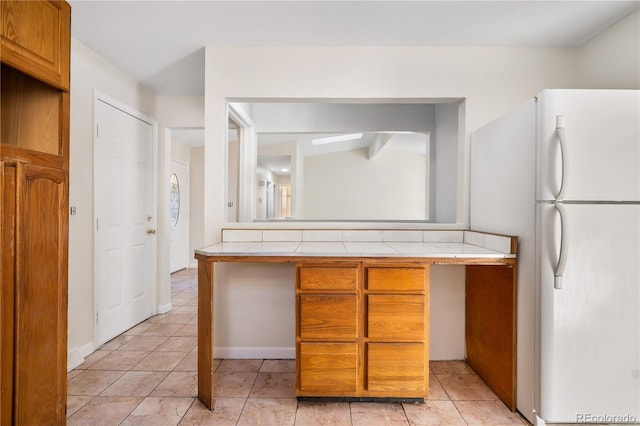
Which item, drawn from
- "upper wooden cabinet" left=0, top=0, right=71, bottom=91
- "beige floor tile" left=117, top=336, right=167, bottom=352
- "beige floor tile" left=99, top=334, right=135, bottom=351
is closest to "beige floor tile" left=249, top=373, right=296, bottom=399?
"beige floor tile" left=117, top=336, right=167, bottom=352

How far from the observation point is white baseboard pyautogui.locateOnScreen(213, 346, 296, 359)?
2531 mm

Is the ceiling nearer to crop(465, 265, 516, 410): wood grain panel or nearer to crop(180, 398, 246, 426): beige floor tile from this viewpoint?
crop(465, 265, 516, 410): wood grain panel

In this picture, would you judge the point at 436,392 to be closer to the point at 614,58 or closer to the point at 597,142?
the point at 597,142

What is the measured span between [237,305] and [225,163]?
106cm

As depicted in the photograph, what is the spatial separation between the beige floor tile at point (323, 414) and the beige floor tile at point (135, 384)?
953 millimetres

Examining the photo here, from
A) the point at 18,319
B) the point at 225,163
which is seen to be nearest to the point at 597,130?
the point at 225,163

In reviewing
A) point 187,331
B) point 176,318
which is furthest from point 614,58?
point 176,318

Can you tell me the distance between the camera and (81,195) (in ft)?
8.29

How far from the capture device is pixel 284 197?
6.47 meters

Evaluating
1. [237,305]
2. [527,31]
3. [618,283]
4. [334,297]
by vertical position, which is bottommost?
[237,305]

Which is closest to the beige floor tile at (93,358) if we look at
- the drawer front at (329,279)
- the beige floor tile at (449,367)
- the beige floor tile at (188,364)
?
the beige floor tile at (188,364)

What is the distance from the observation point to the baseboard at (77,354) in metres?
2.36

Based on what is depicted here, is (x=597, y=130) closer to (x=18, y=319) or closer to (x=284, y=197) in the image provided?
(x=18, y=319)

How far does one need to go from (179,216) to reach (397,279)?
196 inches
